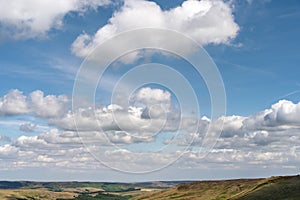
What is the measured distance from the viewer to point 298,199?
624 ft
